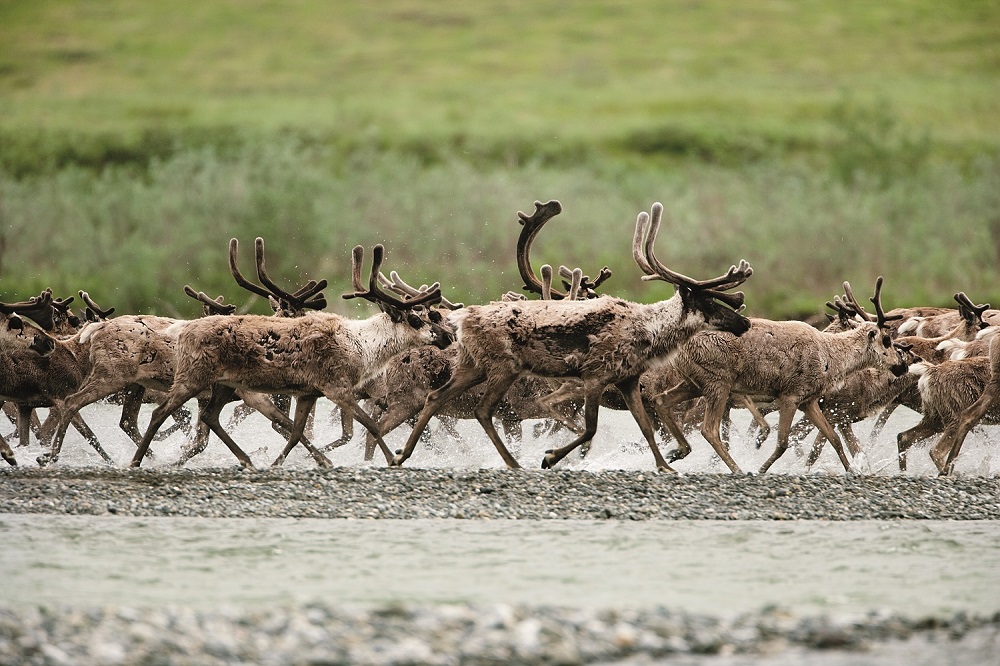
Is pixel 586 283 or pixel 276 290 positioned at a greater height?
pixel 586 283

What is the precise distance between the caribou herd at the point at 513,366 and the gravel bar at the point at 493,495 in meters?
1.07

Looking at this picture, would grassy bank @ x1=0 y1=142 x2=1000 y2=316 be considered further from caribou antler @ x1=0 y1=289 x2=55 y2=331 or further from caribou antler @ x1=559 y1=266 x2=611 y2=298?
caribou antler @ x1=559 y1=266 x2=611 y2=298

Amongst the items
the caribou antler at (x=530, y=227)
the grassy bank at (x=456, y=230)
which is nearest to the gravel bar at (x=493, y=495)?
the caribou antler at (x=530, y=227)

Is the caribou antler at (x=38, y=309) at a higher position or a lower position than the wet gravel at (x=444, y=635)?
higher

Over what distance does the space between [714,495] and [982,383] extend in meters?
4.02

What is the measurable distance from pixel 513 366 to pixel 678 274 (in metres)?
1.69

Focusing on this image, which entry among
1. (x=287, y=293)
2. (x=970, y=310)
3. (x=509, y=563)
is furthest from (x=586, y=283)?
(x=509, y=563)

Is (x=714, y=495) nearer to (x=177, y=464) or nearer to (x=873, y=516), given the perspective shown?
(x=873, y=516)

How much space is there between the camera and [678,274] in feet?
42.3

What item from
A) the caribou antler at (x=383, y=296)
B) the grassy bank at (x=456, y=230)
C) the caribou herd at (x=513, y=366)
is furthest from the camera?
the grassy bank at (x=456, y=230)

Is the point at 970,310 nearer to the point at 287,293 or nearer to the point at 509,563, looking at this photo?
the point at 287,293

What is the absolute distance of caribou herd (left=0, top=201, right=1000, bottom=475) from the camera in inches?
494

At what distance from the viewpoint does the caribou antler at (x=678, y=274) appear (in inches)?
499

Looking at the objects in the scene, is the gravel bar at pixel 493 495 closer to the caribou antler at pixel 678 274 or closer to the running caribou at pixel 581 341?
the running caribou at pixel 581 341
